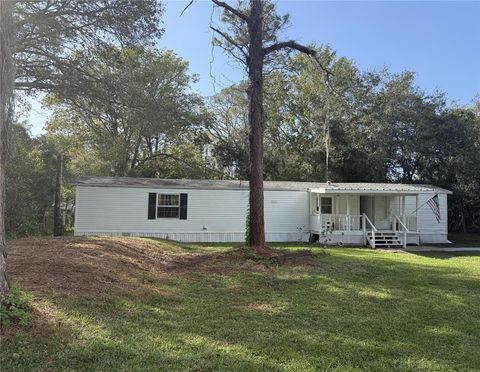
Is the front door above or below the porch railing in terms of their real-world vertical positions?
above

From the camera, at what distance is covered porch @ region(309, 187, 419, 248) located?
17281 mm

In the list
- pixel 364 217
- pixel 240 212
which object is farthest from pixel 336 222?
pixel 240 212

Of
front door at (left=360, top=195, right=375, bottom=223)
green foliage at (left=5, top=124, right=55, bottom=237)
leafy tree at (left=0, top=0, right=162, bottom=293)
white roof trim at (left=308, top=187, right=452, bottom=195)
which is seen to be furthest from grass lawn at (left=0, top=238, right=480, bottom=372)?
front door at (left=360, top=195, right=375, bottom=223)

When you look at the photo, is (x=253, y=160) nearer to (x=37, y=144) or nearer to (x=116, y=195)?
(x=116, y=195)

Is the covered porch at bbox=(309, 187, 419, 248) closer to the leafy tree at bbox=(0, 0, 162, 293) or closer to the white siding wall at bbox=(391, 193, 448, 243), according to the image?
the white siding wall at bbox=(391, 193, 448, 243)

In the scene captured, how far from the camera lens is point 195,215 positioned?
17.5 m

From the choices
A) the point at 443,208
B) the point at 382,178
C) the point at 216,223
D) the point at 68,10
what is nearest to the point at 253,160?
the point at 68,10

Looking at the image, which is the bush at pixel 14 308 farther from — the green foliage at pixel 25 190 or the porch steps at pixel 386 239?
the porch steps at pixel 386 239

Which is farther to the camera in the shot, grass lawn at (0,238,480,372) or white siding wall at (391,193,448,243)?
white siding wall at (391,193,448,243)

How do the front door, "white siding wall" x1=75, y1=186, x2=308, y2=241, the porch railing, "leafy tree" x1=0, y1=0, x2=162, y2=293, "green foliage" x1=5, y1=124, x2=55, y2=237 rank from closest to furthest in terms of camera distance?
"leafy tree" x1=0, y1=0, x2=162, y2=293 < "white siding wall" x1=75, y1=186, x2=308, y2=241 < "green foliage" x1=5, y1=124, x2=55, y2=237 < the porch railing < the front door

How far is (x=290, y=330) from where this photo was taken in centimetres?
439

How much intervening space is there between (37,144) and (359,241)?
62.6ft

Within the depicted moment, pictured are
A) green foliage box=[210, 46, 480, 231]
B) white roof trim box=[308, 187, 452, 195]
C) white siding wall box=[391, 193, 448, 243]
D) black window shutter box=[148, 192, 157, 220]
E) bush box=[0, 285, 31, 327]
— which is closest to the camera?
bush box=[0, 285, 31, 327]

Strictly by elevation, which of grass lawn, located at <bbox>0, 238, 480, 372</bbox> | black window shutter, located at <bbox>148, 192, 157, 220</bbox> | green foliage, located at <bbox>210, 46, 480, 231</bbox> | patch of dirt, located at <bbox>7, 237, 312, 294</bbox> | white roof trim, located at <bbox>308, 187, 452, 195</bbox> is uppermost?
green foliage, located at <bbox>210, 46, 480, 231</bbox>
